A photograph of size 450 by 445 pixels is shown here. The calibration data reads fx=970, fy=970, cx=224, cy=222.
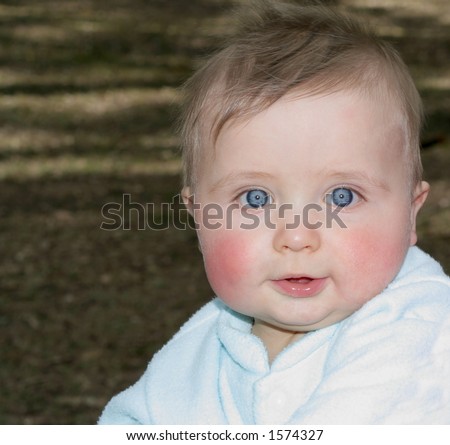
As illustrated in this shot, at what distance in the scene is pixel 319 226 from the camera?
1.94 meters

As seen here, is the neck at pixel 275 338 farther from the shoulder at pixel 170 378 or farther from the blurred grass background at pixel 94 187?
the blurred grass background at pixel 94 187

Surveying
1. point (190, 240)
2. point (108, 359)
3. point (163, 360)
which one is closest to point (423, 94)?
point (190, 240)

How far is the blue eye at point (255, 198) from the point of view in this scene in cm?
200

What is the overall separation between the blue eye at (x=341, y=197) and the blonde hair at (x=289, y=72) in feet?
0.61

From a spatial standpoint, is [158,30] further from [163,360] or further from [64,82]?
[163,360]

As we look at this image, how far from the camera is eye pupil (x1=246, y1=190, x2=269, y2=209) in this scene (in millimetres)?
2000

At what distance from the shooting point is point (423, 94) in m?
8.63

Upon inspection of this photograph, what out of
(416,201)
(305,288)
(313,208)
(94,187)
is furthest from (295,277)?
(94,187)

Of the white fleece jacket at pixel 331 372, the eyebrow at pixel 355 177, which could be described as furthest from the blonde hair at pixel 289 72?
the white fleece jacket at pixel 331 372

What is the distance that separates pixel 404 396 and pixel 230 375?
47 centimetres

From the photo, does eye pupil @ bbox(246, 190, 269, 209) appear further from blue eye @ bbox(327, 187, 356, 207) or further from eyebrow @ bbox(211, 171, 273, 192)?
blue eye @ bbox(327, 187, 356, 207)

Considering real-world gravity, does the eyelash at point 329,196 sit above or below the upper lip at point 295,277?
above

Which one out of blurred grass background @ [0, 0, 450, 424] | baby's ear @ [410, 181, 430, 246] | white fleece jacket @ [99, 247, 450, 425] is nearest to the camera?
white fleece jacket @ [99, 247, 450, 425]

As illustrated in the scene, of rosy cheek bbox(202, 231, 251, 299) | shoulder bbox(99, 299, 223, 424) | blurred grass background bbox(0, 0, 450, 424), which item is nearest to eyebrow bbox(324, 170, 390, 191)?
rosy cheek bbox(202, 231, 251, 299)
